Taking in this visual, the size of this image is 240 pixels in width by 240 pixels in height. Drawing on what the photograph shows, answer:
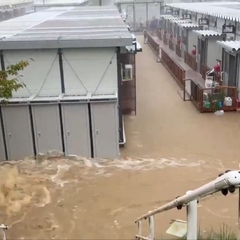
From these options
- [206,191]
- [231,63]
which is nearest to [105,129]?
[206,191]

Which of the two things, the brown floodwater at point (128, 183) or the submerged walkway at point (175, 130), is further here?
the submerged walkway at point (175, 130)

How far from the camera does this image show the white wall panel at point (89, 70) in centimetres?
1099

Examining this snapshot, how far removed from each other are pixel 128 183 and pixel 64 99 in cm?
293

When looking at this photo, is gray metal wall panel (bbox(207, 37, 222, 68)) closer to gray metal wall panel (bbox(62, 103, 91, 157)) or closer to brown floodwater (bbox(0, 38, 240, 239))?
brown floodwater (bbox(0, 38, 240, 239))

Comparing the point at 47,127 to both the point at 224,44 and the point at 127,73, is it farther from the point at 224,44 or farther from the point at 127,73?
the point at 224,44

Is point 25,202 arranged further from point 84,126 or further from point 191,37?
point 191,37

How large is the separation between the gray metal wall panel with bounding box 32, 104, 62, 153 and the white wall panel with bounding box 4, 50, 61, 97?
681mm

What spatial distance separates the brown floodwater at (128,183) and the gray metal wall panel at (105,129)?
0.31m

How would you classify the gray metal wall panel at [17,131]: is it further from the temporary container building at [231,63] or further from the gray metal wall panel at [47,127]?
the temporary container building at [231,63]

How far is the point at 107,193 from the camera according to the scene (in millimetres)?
9297

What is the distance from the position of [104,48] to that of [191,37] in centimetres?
1619

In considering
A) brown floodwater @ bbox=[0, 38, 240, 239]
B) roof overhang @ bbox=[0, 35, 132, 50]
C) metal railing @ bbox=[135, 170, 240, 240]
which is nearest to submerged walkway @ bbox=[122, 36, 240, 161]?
brown floodwater @ bbox=[0, 38, 240, 239]

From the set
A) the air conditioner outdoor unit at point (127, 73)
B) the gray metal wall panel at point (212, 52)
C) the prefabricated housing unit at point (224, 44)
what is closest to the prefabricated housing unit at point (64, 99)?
the air conditioner outdoor unit at point (127, 73)

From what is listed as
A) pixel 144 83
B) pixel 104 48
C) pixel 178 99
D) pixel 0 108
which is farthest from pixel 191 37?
pixel 0 108
